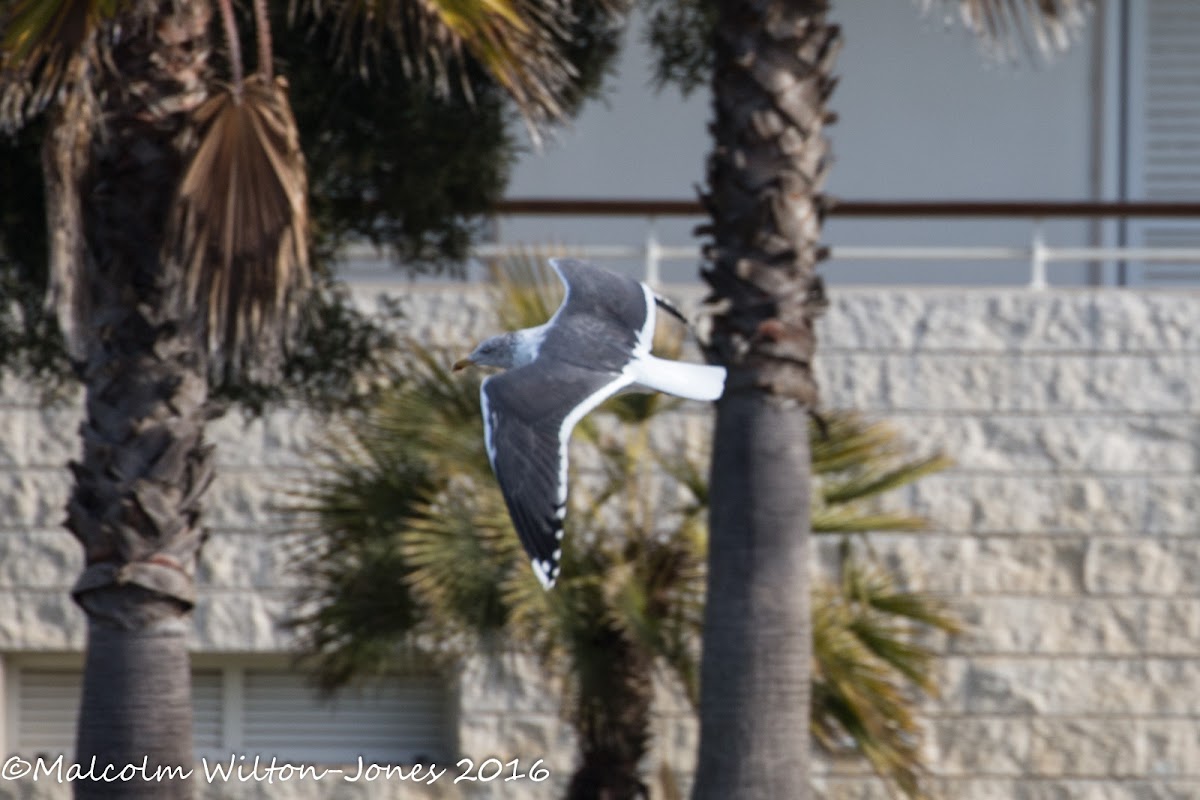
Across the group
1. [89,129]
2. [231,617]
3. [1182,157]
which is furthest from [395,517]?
[1182,157]

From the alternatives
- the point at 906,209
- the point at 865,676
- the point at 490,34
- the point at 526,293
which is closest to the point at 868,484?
the point at 865,676

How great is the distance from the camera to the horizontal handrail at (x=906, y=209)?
9.79m

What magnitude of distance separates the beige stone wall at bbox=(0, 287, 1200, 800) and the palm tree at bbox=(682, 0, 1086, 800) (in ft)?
9.40

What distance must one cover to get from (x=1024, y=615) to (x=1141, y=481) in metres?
0.76

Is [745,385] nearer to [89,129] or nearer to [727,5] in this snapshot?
[727,5]

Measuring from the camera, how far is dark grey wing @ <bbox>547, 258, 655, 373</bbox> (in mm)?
4516

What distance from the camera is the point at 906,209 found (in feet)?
32.6

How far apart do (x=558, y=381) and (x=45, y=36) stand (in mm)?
2422

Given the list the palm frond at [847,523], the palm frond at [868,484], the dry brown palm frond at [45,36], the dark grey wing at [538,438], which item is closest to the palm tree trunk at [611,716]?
the palm frond at [847,523]

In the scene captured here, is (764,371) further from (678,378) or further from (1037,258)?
(1037,258)

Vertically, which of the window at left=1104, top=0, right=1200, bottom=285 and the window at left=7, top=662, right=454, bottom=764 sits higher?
the window at left=1104, top=0, right=1200, bottom=285

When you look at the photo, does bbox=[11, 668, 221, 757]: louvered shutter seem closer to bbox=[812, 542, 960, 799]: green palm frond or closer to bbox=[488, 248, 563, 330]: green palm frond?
bbox=[488, 248, 563, 330]: green palm frond

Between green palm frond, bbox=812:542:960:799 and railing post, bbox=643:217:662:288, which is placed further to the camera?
railing post, bbox=643:217:662:288

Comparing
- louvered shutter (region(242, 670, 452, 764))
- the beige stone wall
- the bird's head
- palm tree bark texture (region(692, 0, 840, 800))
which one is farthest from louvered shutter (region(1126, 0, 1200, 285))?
Answer: the bird's head
